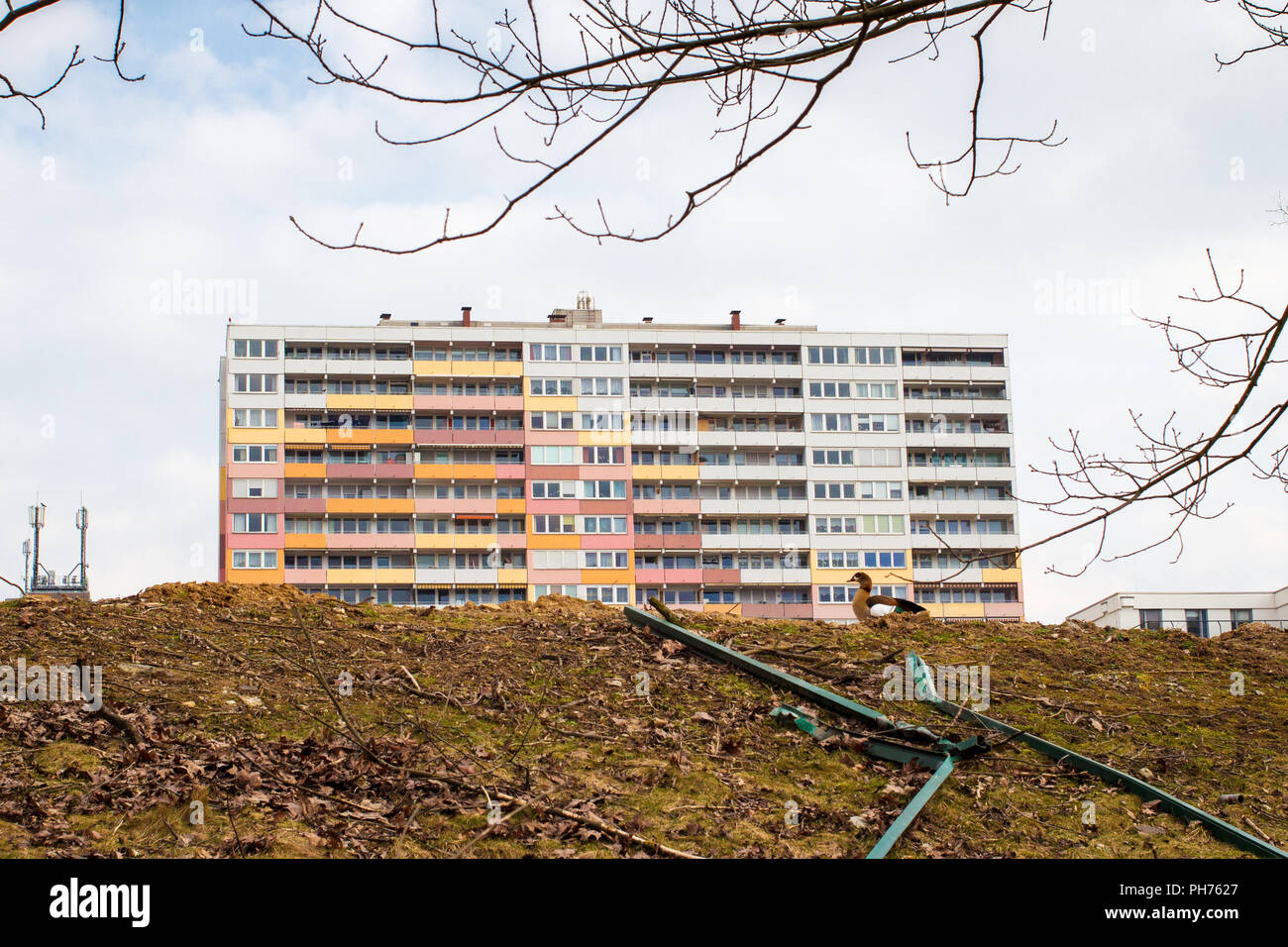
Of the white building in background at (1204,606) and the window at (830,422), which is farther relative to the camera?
the window at (830,422)

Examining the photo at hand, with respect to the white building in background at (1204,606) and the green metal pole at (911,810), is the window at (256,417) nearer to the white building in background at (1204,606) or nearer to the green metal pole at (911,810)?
the white building in background at (1204,606)

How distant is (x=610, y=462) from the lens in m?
85.7

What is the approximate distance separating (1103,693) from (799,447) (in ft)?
262

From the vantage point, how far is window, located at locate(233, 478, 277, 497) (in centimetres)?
8181

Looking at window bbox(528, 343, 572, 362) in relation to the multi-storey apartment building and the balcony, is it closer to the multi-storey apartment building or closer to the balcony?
the multi-storey apartment building

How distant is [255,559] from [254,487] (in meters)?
4.91

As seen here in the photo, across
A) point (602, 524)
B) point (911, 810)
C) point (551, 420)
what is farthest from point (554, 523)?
point (911, 810)

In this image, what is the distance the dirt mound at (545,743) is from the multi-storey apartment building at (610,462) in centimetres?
7138

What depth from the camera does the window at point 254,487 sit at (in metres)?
81.8

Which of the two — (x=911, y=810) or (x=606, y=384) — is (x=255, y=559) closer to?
(x=606, y=384)

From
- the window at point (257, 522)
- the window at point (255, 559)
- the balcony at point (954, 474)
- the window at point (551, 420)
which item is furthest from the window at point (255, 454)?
the balcony at point (954, 474)

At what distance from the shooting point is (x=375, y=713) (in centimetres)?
785

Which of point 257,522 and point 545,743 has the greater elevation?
point 257,522
